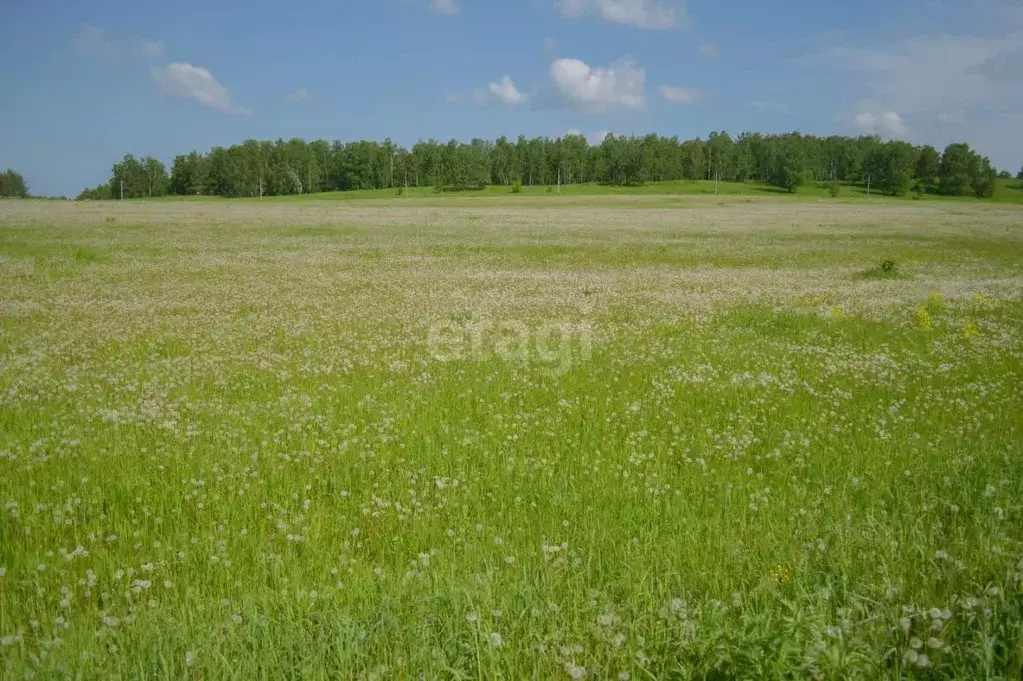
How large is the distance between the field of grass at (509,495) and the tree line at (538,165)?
488 feet

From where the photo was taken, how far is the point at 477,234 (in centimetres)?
4616

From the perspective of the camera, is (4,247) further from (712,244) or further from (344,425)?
(712,244)

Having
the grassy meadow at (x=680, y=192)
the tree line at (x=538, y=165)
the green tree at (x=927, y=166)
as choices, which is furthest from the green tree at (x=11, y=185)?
the green tree at (x=927, y=166)

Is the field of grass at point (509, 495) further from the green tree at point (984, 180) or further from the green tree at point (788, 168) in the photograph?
the green tree at point (984, 180)

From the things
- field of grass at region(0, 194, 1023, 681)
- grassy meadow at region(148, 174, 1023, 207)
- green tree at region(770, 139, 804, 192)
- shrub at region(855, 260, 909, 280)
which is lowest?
field of grass at region(0, 194, 1023, 681)

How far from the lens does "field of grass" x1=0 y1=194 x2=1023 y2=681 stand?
143 inches

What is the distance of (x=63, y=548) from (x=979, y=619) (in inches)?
246

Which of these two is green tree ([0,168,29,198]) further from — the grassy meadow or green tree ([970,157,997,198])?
green tree ([970,157,997,198])

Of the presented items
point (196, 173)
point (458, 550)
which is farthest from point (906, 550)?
point (196, 173)

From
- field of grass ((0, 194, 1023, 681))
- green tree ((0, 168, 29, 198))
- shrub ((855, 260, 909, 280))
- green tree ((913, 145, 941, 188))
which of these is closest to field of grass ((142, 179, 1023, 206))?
green tree ((913, 145, 941, 188))

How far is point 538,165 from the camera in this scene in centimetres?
18638

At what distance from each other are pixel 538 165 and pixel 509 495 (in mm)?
188370

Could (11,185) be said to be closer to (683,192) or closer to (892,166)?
(683,192)

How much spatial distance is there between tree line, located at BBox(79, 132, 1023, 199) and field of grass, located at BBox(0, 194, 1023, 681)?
148888mm
